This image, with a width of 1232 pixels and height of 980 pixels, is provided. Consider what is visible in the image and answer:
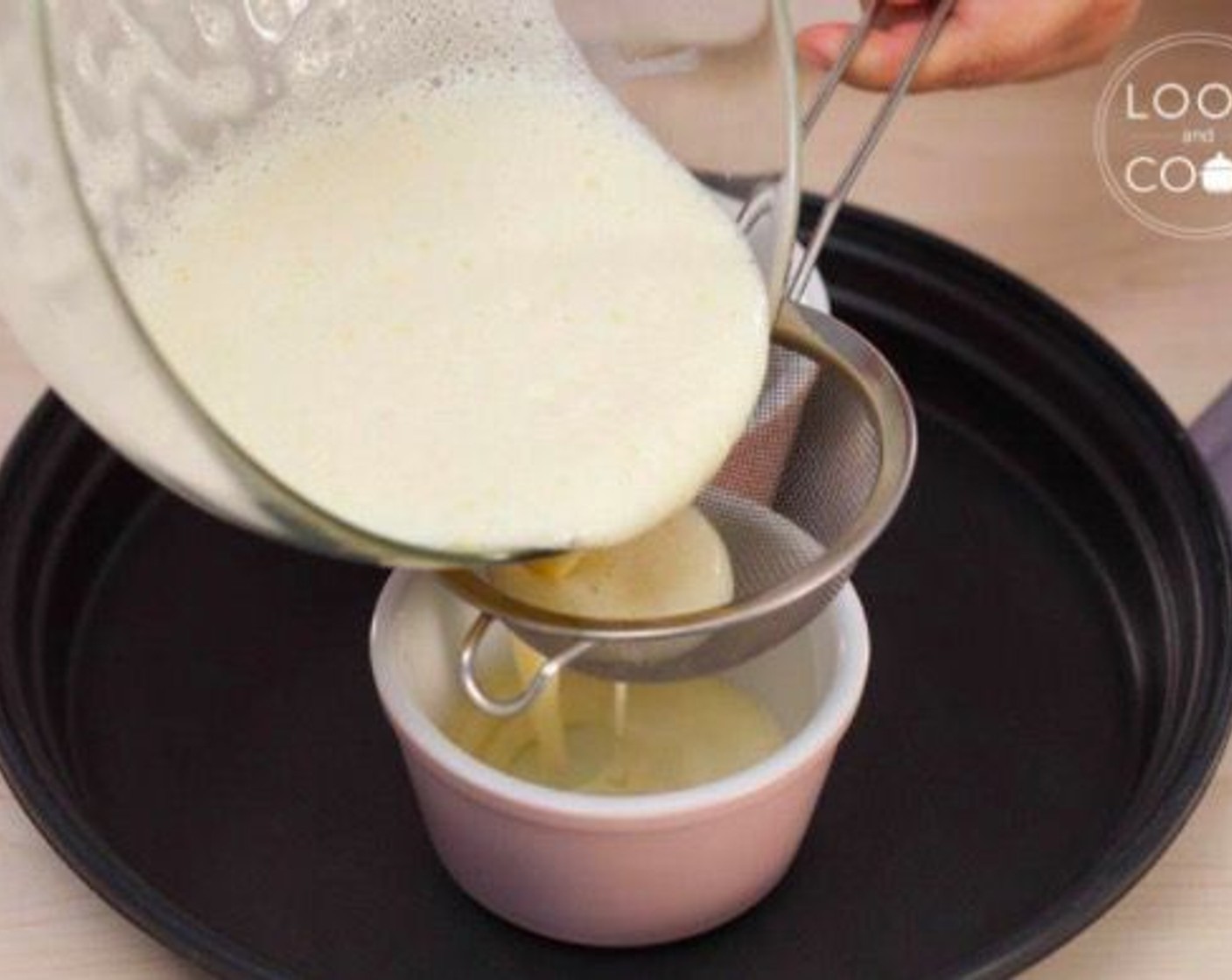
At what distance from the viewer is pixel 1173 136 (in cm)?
105

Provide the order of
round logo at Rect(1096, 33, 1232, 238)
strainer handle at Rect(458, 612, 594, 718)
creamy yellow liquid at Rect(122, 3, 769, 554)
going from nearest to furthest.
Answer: creamy yellow liquid at Rect(122, 3, 769, 554), strainer handle at Rect(458, 612, 594, 718), round logo at Rect(1096, 33, 1232, 238)

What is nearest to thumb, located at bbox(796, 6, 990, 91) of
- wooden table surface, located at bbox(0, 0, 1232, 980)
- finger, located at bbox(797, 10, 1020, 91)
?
finger, located at bbox(797, 10, 1020, 91)

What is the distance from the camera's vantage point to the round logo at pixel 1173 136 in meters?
1.01

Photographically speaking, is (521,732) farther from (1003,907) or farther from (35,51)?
(35,51)

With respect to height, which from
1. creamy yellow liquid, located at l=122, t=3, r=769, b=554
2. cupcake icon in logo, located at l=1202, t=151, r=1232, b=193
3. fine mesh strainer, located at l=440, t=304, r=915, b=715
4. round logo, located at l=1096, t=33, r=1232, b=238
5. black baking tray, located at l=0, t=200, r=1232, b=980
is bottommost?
cupcake icon in logo, located at l=1202, t=151, r=1232, b=193

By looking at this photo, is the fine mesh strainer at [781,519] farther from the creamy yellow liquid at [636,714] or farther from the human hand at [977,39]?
the human hand at [977,39]

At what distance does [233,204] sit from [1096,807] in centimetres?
37

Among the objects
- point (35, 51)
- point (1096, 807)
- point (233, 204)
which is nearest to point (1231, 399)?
point (1096, 807)

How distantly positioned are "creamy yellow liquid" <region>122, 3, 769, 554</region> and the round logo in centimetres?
44

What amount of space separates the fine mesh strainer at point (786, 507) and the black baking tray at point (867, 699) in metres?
0.08

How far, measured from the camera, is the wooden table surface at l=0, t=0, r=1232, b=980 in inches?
26.8

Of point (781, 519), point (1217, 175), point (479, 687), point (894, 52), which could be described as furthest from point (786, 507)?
point (1217, 175)

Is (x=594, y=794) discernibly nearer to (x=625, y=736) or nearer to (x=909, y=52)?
(x=625, y=736)

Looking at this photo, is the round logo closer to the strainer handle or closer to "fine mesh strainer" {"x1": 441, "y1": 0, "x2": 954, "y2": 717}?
"fine mesh strainer" {"x1": 441, "y1": 0, "x2": 954, "y2": 717}
